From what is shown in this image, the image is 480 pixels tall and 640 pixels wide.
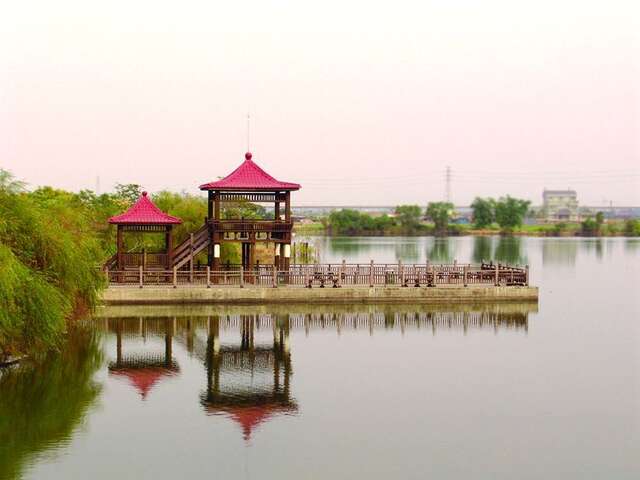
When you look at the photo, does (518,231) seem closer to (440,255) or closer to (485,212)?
(485,212)

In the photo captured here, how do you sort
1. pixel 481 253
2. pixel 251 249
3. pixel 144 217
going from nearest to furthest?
1. pixel 144 217
2. pixel 251 249
3. pixel 481 253

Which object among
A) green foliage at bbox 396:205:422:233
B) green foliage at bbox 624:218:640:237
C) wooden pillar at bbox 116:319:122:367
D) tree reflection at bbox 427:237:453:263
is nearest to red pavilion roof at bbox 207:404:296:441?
wooden pillar at bbox 116:319:122:367

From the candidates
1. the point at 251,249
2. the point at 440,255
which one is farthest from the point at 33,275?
the point at 440,255

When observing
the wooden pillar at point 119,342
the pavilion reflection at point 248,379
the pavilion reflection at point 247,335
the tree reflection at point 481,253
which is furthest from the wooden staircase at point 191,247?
the tree reflection at point 481,253

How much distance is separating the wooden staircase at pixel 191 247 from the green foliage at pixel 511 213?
390 feet

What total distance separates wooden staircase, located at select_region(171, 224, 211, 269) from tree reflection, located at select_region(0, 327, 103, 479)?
11261 mm

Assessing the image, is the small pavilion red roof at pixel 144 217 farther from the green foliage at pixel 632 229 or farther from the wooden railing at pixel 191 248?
the green foliage at pixel 632 229

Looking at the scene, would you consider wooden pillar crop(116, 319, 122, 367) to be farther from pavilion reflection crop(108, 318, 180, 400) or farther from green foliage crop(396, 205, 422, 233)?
green foliage crop(396, 205, 422, 233)

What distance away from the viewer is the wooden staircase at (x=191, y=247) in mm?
36156

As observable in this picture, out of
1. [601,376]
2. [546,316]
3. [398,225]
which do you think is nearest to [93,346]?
[601,376]

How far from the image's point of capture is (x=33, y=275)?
20344 millimetres

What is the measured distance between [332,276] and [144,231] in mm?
7944

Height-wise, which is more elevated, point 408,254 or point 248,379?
point 408,254

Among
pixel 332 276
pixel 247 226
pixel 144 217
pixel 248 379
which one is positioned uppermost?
pixel 144 217
